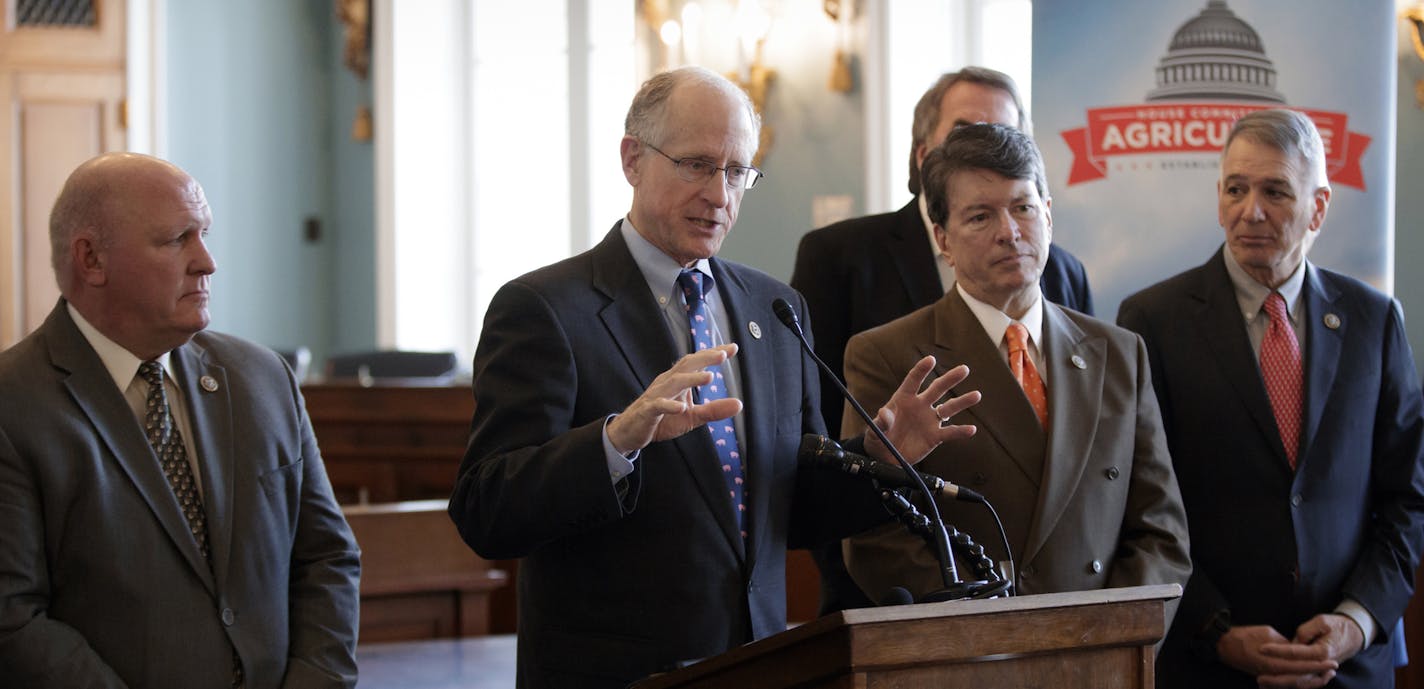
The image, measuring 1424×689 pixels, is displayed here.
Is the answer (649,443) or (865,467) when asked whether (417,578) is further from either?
(865,467)

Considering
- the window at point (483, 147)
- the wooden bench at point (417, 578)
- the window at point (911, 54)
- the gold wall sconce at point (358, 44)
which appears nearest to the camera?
the wooden bench at point (417, 578)

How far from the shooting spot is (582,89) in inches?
347

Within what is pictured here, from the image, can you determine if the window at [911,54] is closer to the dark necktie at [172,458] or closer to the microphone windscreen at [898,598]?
the dark necktie at [172,458]

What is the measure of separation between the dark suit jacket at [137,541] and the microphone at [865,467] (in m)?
0.86

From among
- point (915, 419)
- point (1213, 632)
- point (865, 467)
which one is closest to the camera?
point (865, 467)

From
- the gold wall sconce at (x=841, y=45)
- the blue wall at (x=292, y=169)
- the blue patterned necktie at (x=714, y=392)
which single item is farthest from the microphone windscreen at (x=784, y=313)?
the blue wall at (x=292, y=169)

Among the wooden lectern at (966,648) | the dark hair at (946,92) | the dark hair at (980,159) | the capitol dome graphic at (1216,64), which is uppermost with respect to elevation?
the capitol dome graphic at (1216,64)

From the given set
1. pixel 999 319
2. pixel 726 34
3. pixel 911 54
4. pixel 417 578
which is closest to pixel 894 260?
pixel 999 319

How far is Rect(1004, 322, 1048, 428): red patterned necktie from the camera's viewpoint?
2529mm

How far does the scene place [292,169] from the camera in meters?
9.62

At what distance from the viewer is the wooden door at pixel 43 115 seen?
830 centimetres

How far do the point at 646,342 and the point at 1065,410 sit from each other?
74cm

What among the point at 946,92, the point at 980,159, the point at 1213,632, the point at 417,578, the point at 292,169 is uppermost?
the point at 292,169

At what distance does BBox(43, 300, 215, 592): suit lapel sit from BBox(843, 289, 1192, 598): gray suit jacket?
105 cm
